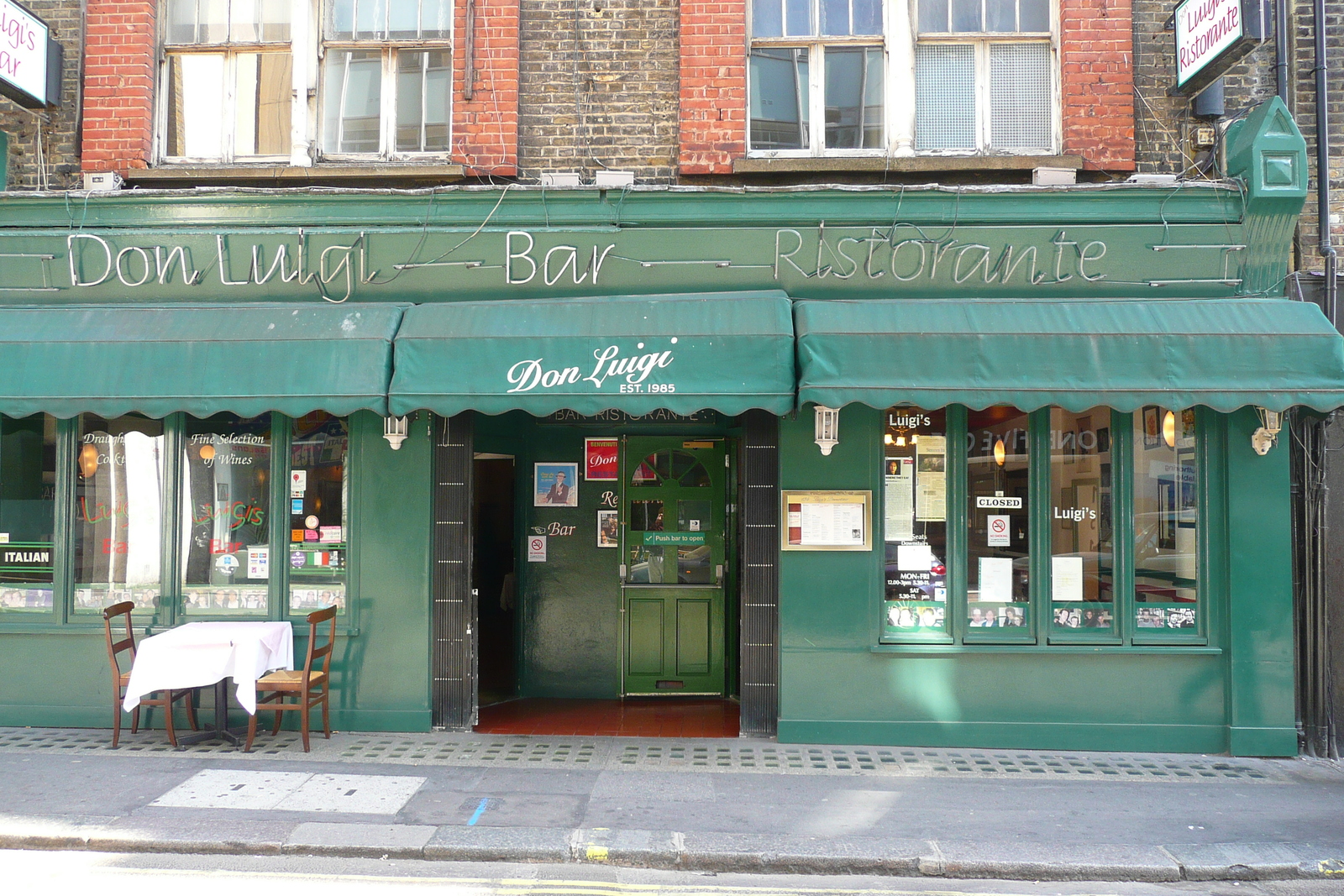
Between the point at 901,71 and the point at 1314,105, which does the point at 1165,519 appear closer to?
the point at 1314,105

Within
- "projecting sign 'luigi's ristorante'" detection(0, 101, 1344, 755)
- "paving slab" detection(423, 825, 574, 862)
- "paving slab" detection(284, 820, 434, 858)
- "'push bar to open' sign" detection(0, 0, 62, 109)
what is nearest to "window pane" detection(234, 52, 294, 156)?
"projecting sign 'luigi's ristorante'" detection(0, 101, 1344, 755)

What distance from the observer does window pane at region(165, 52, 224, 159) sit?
8.58 m

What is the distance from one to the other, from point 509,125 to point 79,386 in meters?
4.16

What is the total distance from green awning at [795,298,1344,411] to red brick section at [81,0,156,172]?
6453mm

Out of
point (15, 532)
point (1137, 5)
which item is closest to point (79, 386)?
point (15, 532)

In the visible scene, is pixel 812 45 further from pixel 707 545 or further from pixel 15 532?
pixel 15 532

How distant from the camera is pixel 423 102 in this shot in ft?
27.7

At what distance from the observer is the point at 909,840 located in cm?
552

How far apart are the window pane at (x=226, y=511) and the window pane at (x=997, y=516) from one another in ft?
20.2

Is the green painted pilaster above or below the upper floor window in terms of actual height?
below

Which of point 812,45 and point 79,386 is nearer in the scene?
point 79,386

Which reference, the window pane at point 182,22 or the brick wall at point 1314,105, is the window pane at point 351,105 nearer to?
the window pane at point 182,22

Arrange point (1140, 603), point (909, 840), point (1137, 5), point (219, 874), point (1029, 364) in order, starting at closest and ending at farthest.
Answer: point (219, 874) < point (909, 840) < point (1029, 364) < point (1140, 603) < point (1137, 5)

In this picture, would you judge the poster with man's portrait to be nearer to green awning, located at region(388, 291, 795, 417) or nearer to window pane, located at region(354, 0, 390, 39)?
green awning, located at region(388, 291, 795, 417)
